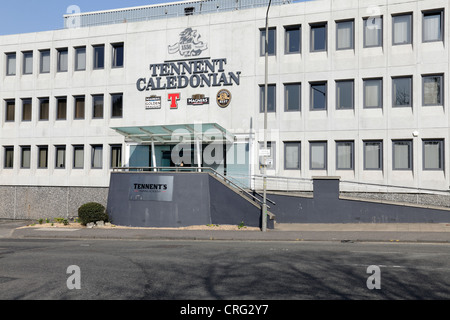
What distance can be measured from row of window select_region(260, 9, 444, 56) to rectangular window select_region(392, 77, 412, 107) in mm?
1959

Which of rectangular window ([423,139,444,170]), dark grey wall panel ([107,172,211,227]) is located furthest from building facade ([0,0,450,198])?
dark grey wall panel ([107,172,211,227])

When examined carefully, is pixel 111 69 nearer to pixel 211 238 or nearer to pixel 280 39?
pixel 280 39

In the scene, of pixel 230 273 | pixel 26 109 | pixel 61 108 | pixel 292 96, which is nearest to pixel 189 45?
pixel 292 96

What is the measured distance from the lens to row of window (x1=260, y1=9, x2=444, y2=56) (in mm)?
23578

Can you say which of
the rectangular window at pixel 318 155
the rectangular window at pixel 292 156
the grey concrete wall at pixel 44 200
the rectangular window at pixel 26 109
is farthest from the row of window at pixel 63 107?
the rectangular window at pixel 318 155

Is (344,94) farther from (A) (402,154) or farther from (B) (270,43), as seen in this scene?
(B) (270,43)

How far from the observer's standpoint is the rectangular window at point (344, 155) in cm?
2484

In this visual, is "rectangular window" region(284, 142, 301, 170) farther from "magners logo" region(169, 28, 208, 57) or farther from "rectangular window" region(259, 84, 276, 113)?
"magners logo" region(169, 28, 208, 57)

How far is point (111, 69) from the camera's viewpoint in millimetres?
30297

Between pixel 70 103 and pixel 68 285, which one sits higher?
pixel 70 103

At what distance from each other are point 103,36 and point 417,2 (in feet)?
63.3

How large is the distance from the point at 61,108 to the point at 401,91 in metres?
21.9

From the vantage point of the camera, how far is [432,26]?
77.4ft

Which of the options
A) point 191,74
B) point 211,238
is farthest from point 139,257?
point 191,74
